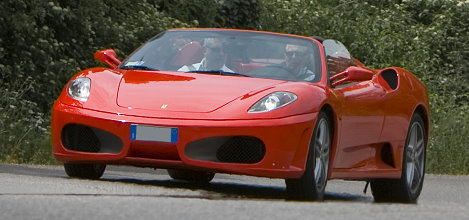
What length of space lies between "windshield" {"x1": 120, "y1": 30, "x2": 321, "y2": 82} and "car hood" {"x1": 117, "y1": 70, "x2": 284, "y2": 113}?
0.32m

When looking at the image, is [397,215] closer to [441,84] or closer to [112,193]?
[112,193]

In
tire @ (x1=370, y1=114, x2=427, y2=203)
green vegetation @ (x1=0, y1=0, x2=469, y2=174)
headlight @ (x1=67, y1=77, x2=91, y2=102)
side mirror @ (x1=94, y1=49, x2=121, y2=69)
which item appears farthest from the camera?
green vegetation @ (x1=0, y1=0, x2=469, y2=174)

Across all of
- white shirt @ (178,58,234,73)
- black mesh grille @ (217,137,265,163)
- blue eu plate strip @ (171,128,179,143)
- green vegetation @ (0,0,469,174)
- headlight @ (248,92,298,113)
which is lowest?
green vegetation @ (0,0,469,174)

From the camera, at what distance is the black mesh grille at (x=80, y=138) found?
913cm

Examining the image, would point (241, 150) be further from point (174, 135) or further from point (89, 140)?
point (89, 140)

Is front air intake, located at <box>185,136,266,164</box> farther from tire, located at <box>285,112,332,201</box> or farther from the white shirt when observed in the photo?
the white shirt

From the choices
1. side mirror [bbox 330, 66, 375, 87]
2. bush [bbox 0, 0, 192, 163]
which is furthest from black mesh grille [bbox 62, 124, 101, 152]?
bush [bbox 0, 0, 192, 163]

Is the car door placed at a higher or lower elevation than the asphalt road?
lower

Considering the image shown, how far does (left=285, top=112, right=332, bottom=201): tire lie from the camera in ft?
29.4

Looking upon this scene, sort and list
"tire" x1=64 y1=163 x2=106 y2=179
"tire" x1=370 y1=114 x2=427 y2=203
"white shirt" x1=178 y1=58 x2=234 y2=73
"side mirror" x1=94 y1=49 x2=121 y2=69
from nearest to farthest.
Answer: "tire" x1=64 y1=163 x2=106 y2=179
"white shirt" x1=178 y1=58 x2=234 y2=73
"side mirror" x1=94 y1=49 x2=121 y2=69
"tire" x1=370 y1=114 x2=427 y2=203

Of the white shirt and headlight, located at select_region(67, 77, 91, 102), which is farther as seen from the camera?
the white shirt

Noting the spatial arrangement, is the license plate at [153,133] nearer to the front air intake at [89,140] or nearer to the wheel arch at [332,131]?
the front air intake at [89,140]

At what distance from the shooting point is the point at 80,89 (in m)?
9.38

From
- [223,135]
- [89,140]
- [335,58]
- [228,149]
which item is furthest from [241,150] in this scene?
[335,58]
